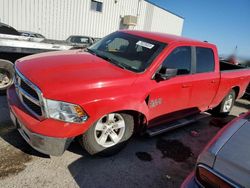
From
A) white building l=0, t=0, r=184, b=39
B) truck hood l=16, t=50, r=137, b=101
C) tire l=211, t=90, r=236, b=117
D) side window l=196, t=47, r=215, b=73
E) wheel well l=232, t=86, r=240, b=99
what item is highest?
white building l=0, t=0, r=184, b=39

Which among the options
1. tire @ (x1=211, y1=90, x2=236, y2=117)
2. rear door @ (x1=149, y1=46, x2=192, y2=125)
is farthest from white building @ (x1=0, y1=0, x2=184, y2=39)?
rear door @ (x1=149, y1=46, x2=192, y2=125)

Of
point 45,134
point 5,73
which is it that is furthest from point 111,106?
point 5,73

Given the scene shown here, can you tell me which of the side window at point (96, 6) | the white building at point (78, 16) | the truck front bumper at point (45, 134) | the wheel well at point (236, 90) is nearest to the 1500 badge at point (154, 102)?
the truck front bumper at point (45, 134)

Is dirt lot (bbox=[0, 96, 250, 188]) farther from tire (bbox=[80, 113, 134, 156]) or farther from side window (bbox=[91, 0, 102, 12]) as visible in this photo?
side window (bbox=[91, 0, 102, 12])

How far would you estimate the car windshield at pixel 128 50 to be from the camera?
12.5 ft

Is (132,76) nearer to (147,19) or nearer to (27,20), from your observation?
(27,20)

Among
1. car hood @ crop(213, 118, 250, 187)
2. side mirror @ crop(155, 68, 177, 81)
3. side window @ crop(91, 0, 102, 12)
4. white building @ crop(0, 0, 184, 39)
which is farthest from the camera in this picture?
side window @ crop(91, 0, 102, 12)

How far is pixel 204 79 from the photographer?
469 centimetres

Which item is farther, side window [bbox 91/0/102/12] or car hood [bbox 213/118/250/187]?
side window [bbox 91/0/102/12]

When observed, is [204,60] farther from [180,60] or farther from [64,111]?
[64,111]

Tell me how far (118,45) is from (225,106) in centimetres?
339

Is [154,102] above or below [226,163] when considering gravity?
below

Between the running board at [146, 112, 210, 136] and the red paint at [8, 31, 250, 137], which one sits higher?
the red paint at [8, 31, 250, 137]

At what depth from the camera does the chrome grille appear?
9.59ft
